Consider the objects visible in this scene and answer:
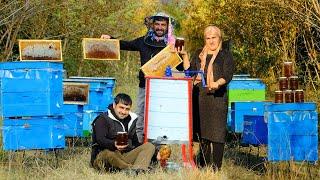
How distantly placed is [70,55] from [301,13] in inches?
368

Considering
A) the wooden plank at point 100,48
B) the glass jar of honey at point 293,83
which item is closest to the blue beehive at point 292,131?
the glass jar of honey at point 293,83

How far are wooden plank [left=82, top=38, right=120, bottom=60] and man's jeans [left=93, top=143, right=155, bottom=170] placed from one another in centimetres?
130

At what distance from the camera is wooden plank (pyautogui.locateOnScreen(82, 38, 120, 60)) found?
763cm

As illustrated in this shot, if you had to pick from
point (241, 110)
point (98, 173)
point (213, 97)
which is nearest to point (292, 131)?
point (213, 97)

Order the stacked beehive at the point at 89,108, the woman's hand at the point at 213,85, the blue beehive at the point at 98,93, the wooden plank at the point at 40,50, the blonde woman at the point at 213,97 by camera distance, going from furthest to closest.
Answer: the blue beehive at the point at 98,93, the stacked beehive at the point at 89,108, the wooden plank at the point at 40,50, the blonde woman at the point at 213,97, the woman's hand at the point at 213,85

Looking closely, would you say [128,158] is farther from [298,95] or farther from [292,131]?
[298,95]

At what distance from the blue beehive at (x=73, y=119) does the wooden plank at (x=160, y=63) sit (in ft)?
10.4

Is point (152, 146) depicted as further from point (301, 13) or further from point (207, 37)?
point (301, 13)

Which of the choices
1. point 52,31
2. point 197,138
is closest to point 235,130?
point 197,138

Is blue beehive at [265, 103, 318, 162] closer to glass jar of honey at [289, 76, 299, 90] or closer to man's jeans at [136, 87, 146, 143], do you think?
glass jar of honey at [289, 76, 299, 90]

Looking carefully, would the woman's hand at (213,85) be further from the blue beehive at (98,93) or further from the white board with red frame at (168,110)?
the blue beehive at (98,93)

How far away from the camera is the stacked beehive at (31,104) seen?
24.6ft

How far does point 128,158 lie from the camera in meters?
7.09

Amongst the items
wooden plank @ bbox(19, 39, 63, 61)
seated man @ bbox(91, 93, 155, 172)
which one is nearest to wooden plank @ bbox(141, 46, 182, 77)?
seated man @ bbox(91, 93, 155, 172)
